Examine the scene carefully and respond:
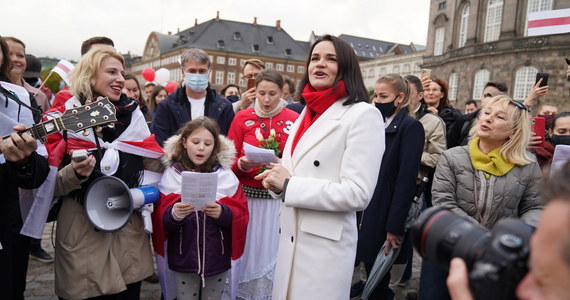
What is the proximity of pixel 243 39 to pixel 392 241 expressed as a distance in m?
72.9

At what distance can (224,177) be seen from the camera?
359 centimetres

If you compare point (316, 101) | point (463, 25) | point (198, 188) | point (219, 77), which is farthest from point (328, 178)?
point (219, 77)

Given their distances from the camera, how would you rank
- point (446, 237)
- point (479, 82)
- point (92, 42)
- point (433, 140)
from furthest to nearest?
point (479, 82) → point (92, 42) → point (433, 140) → point (446, 237)

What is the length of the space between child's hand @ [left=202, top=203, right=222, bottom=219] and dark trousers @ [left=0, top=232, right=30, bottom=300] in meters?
1.44

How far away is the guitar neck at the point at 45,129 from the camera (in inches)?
112

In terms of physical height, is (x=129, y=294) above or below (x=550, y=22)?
below

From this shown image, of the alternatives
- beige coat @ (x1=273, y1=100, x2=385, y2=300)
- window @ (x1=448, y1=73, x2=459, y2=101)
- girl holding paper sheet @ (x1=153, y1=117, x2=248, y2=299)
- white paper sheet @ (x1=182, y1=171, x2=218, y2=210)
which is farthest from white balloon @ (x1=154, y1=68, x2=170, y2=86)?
window @ (x1=448, y1=73, x2=459, y2=101)

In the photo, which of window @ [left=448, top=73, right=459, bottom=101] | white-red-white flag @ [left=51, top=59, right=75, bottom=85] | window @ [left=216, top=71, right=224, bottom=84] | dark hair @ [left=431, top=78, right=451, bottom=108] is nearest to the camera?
white-red-white flag @ [left=51, top=59, right=75, bottom=85]

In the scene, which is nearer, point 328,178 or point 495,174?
point 328,178

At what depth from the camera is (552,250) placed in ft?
3.14

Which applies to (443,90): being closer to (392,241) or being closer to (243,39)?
(392,241)

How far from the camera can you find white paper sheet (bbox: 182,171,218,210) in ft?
9.80

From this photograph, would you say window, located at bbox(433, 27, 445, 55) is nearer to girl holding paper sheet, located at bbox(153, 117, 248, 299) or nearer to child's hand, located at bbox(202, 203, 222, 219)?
girl holding paper sheet, located at bbox(153, 117, 248, 299)

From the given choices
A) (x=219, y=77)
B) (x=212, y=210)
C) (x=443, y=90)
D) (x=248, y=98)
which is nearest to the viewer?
(x=212, y=210)
